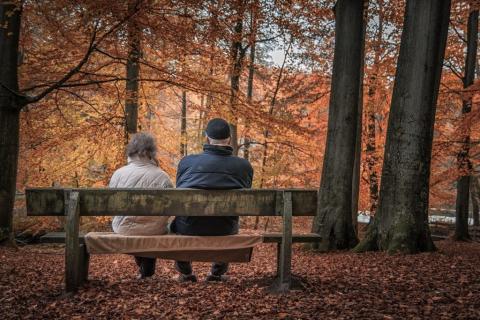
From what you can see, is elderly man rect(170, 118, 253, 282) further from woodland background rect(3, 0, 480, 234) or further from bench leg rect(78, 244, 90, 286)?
woodland background rect(3, 0, 480, 234)

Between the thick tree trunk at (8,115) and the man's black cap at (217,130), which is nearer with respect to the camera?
the man's black cap at (217,130)

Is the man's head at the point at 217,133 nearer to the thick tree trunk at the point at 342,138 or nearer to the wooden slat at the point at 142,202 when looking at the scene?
the wooden slat at the point at 142,202

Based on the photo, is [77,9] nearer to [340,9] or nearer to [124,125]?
[124,125]

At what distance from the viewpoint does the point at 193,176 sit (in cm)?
450

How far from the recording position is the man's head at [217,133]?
4.59 metres

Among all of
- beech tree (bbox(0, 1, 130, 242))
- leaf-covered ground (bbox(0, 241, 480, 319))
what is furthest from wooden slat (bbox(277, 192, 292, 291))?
beech tree (bbox(0, 1, 130, 242))

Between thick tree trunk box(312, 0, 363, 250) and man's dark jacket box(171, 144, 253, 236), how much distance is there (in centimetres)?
465

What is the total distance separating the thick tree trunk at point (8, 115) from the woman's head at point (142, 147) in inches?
173

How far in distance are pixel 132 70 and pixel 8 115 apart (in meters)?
3.35

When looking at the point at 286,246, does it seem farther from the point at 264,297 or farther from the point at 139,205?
the point at 139,205

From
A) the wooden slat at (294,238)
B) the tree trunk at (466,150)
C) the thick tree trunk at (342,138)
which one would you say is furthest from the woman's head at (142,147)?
the tree trunk at (466,150)

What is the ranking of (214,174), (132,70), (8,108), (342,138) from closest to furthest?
(214,174), (8,108), (342,138), (132,70)

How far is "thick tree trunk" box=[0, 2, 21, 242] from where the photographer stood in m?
8.23

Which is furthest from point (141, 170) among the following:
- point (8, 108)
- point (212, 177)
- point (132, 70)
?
point (132, 70)
